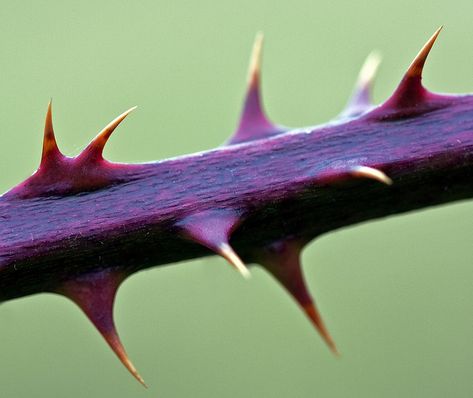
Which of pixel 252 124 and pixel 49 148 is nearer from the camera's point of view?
pixel 49 148

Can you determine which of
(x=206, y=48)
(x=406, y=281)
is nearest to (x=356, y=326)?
(x=406, y=281)

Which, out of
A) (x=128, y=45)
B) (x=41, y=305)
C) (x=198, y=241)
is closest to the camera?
(x=198, y=241)

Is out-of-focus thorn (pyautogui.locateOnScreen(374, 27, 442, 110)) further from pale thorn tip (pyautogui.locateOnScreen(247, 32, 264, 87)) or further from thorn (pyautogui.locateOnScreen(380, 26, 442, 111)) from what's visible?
pale thorn tip (pyautogui.locateOnScreen(247, 32, 264, 87))

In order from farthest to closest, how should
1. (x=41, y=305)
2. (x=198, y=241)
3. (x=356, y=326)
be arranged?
(x=356, y=326) → (x=41, y=305) → (x=198, y=241)

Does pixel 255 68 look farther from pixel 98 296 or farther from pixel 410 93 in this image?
pixel 98 296

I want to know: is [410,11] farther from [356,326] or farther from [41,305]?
[41,305]

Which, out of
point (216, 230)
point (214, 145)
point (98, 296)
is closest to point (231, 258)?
point (216, 230)
